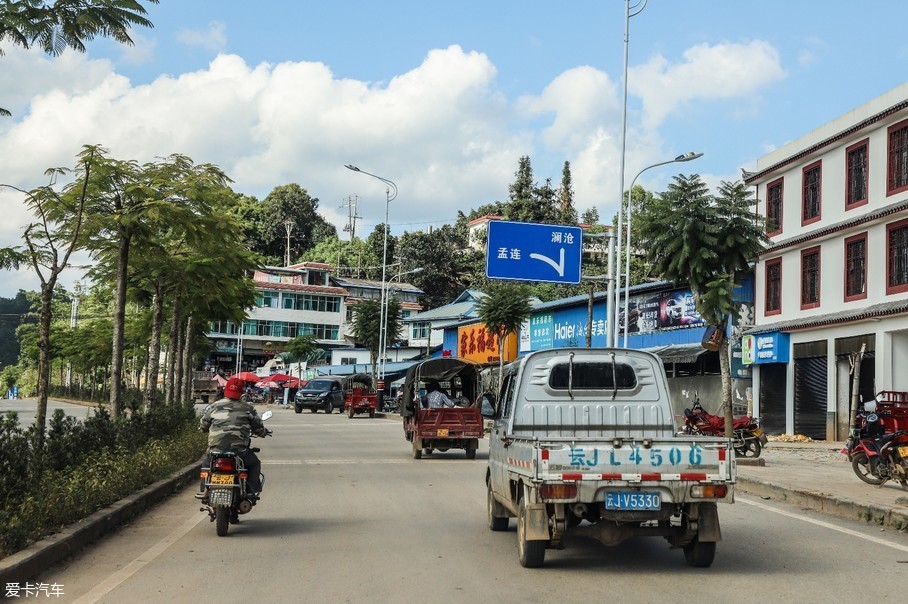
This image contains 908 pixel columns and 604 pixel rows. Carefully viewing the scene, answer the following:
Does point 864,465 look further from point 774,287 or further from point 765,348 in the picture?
point 774,287

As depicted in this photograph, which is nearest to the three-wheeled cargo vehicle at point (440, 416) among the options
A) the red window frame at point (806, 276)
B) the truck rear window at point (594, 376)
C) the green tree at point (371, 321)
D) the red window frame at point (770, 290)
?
the truck rear window at point (594, 376)

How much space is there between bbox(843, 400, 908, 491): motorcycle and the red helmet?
9397 millimetres

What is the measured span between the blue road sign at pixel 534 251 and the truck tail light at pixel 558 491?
17.1m

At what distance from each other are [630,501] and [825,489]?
755 centimetres

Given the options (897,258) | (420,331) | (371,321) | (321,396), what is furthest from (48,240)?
(420,331)

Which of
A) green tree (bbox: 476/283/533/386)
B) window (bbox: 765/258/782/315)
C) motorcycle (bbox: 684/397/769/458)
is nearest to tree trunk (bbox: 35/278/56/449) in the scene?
motorcycle (bbox: 684/397/769/458)

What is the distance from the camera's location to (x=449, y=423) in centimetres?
2252

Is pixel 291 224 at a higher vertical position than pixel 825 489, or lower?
higher

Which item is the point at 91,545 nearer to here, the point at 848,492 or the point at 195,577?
the point at 195,577

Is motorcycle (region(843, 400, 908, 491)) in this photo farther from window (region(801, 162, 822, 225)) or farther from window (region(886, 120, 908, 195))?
window (region(801, 162, 822, 225))

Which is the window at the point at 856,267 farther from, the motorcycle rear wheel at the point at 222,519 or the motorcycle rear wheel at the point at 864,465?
the motorcycle rear wheel at the point at 222,519

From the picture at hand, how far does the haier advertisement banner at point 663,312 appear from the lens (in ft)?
135

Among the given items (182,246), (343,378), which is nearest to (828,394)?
(182,246)

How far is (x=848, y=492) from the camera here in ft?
46.8
